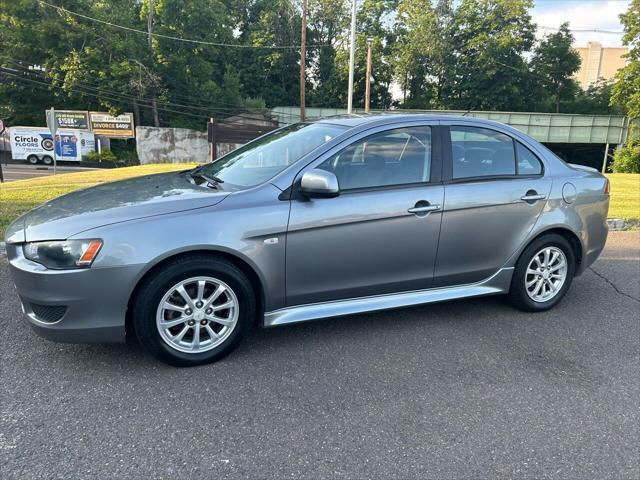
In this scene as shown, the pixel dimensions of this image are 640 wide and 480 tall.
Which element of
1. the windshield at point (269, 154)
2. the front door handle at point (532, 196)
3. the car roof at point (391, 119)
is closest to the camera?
the windshield at point (269, 154)

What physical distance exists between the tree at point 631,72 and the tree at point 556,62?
13704 millimetres

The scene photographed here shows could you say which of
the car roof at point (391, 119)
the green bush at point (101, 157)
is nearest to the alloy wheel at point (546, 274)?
the car roof at point (391, 119)

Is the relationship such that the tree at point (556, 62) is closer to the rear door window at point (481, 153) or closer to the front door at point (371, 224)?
the rear door window at point (481, 153)

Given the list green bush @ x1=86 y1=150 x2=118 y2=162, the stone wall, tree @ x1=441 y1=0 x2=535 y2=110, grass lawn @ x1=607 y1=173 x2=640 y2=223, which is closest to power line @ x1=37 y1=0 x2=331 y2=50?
the stone wall

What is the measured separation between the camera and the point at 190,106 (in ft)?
162

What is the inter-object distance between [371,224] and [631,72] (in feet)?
162

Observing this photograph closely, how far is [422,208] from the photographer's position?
3.71 m

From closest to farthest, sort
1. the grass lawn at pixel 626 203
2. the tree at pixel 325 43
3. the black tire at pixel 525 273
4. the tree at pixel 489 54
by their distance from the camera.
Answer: the black tire at pixel 525 273 → the grass lawn at pixel 626 203 → the tree at pixel 489 54 → the tree at pixel 325 43

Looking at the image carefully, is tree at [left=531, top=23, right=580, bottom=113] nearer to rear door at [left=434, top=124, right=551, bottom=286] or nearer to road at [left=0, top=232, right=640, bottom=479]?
rear door at [left=434, top=124, right=551, bottom=286]

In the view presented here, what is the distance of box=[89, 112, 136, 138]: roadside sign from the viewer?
45219 millimetres

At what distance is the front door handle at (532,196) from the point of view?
4133 millimetres

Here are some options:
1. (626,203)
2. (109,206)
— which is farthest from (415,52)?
(109,206)

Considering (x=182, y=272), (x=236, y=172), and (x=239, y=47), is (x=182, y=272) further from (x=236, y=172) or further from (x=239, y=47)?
(x=239, y=47)

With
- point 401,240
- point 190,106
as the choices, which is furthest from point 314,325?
point 190,106
